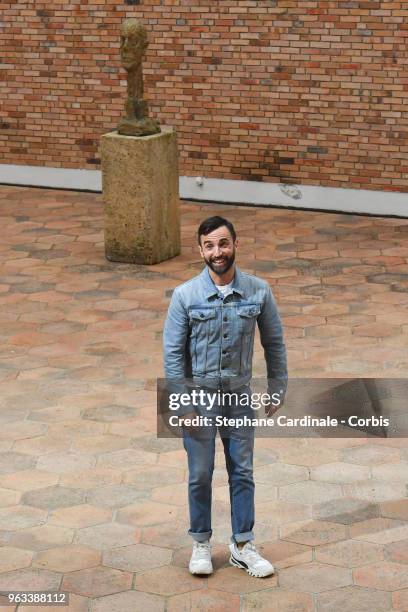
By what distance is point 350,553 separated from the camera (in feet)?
21.9

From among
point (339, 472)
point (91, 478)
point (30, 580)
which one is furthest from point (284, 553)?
point (91, 478)

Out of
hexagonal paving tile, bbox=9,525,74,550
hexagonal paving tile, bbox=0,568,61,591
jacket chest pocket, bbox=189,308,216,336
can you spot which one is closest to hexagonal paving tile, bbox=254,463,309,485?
hexagonal paving tile, bbox=9,525,74,550

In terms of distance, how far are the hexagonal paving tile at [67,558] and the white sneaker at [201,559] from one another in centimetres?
53

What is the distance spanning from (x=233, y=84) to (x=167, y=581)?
8.78 metres

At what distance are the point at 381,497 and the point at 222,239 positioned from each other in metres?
2.15

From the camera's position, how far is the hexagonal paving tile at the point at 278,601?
616 cm

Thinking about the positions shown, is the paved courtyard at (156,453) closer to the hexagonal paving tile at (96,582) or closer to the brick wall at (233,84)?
the hexagonal paving tile at (96,582)

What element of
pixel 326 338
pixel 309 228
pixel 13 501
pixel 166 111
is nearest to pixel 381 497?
pixel 13 501

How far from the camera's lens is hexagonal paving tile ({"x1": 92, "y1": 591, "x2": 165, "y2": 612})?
243 inches

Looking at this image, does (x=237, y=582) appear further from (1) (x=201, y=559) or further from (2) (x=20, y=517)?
(2) (x=20, y=517)

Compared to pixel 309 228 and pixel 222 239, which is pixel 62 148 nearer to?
pixel 309 228

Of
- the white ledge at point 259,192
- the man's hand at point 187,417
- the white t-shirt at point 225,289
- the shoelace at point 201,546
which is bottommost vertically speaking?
the shoelace at point 201,546

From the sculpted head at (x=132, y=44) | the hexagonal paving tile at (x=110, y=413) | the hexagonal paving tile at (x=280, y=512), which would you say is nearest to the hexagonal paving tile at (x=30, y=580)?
the hexagonal paving tile at (x=280, y=512)

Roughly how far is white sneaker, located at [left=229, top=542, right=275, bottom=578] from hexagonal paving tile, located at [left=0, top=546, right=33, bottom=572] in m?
1.11
